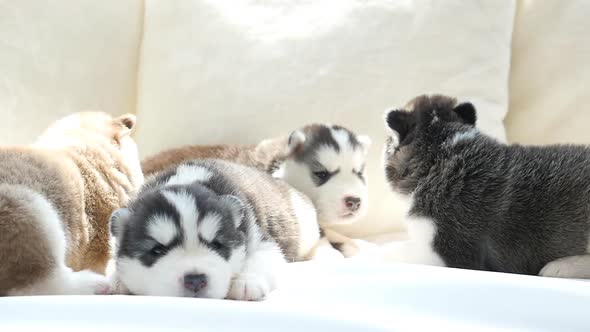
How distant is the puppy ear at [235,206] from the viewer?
5.70 ft

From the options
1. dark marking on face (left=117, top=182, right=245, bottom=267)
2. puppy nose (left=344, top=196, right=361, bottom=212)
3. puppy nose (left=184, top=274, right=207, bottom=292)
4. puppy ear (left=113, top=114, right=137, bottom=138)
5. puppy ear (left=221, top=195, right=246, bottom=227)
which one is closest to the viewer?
puppy nose (left=184, top=274, right=207, bottom=292)

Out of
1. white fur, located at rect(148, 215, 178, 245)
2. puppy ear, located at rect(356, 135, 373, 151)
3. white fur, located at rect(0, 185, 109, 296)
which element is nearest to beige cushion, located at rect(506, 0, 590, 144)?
puppy ear, located at rect(356, 135, 373, 151)

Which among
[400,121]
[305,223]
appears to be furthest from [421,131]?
[305,223]

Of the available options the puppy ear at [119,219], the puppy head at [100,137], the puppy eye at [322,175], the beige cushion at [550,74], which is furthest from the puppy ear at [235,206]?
the beige cushion at [550,74]

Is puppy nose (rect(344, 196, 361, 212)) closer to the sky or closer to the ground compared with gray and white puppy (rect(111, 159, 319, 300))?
closer to the ground

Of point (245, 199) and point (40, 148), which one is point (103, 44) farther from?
point (245, 199)

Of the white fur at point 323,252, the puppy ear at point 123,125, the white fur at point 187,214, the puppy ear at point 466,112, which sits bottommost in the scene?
the white fur at point 323,252

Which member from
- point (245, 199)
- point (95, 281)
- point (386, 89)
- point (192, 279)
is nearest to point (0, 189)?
point (95, 281)

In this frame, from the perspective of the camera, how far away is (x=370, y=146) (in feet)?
8.31

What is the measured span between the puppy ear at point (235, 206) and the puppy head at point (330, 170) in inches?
29.6

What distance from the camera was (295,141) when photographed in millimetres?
2570

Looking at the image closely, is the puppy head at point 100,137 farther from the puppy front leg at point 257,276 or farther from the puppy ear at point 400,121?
the puppy ear at point 400,121

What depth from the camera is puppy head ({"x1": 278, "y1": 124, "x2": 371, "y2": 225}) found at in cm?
249

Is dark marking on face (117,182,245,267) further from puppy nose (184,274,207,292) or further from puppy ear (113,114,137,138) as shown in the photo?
puppy ear (113,114,137,138)
